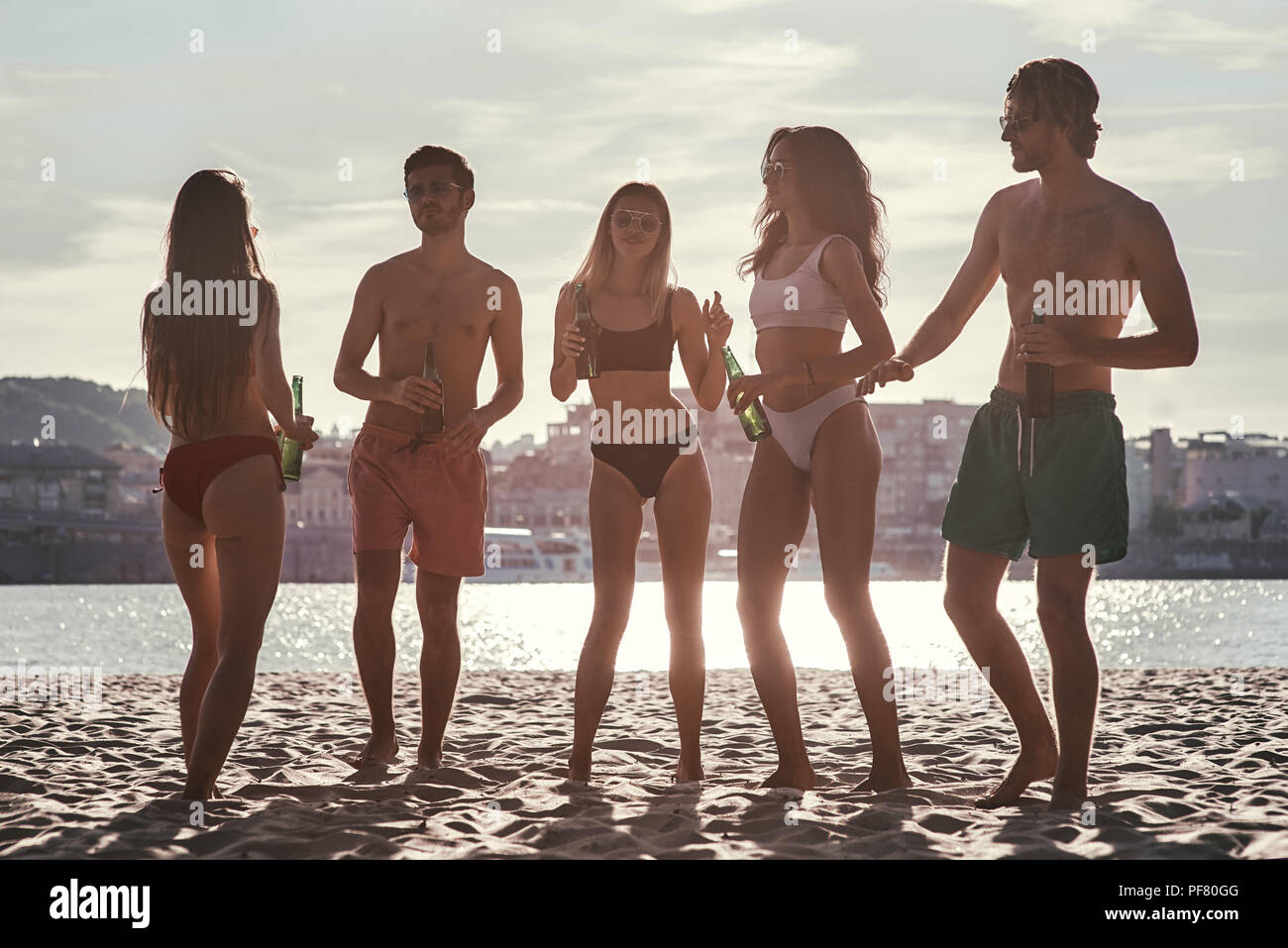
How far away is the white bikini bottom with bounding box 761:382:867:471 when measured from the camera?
520 cm

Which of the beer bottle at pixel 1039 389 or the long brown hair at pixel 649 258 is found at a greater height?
the long brown hair at pixel 649 258

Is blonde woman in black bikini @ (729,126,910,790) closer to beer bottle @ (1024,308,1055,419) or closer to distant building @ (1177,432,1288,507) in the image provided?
beer bottle @ (1024,308,1055,419)

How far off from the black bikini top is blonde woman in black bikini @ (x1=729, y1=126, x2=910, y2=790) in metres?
0.42

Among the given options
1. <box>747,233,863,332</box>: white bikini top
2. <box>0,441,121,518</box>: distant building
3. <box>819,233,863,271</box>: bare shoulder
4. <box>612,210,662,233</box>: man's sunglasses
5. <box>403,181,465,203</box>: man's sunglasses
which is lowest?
<box>747,233,863,332</box>: white bikini top

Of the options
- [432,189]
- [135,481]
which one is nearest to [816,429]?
[432,189]

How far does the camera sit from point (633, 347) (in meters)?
5.47

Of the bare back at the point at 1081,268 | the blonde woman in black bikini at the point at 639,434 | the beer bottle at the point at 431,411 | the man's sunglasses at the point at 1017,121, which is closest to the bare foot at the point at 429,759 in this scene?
the blonde woman in black bikini at the point at 639,434

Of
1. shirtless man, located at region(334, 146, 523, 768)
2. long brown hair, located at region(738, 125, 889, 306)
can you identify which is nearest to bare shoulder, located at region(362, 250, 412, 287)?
shirtless man, located at region(334, 146, 523, 768)

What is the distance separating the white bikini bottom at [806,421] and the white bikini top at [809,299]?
0.29m

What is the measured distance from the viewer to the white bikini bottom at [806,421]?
5199mm

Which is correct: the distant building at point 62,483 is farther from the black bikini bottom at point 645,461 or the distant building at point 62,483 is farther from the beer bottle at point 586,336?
the black bikini bottom at point 645,461
